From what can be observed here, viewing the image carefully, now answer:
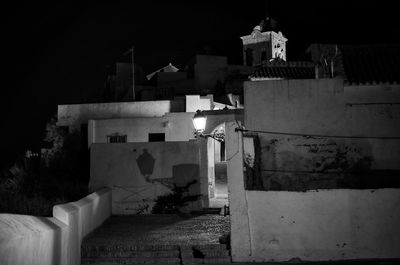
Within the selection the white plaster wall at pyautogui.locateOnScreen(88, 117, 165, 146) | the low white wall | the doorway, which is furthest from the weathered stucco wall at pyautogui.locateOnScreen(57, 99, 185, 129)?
the low white wall

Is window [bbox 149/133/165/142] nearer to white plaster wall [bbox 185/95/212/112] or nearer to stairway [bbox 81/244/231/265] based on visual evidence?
white plaster wall [bbox 185/95/212/112]

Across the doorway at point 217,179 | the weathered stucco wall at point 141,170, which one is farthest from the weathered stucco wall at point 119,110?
the weathered stucco wall at point 141,170

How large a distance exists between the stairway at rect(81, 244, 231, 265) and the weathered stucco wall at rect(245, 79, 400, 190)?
3.63m

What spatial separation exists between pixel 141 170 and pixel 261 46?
37816 millimetres

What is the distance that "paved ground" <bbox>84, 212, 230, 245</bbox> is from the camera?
9.21 metres

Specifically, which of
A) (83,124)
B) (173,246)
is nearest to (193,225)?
(173,246)

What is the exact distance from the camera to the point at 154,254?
8.63m

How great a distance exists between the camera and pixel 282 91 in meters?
11.9

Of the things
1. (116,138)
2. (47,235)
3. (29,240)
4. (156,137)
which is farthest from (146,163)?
(116,138)

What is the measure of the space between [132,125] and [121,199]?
11.9 metres

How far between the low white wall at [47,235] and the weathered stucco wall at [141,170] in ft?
11.0

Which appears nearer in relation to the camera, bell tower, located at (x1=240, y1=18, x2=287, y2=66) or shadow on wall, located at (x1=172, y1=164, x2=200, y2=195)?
shadow on wall, located at (x1=172, y1=164, x2=200, y2=195)

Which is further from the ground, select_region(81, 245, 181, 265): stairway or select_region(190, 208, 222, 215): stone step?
select_region(190, 208, 222, 215): stone step

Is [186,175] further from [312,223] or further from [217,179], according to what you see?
[217,179]
